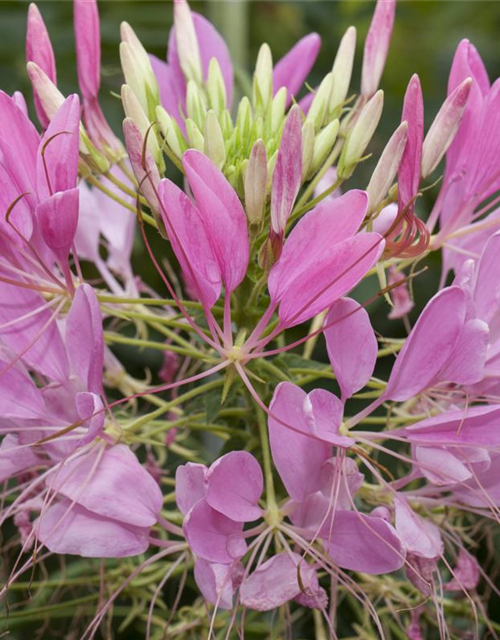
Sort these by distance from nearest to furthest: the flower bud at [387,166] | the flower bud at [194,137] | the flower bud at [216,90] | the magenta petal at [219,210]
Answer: the magenta petal at [219,210] → the flower bud at [387,166] → the flower bud at [194,137] → the flower bud at [216,90]

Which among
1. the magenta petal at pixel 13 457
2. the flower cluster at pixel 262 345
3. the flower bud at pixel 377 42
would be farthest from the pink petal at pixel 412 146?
the magenta petal at pixel 13 457

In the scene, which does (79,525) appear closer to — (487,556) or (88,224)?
(88,224)

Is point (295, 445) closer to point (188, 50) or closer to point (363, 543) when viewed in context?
point (363, 543)

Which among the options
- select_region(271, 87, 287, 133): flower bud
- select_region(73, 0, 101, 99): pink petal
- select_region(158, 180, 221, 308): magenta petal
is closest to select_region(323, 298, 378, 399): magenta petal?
select_region(158, 180, 221, 308): magenta petal

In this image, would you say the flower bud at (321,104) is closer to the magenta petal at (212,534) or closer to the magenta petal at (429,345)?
the magenta petal at (429,345)

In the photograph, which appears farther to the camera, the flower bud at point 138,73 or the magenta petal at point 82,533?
the flower bud at point 138,73

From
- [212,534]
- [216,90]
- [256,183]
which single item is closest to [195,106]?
[216,90]

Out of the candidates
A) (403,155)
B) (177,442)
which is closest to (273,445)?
(403,155)
